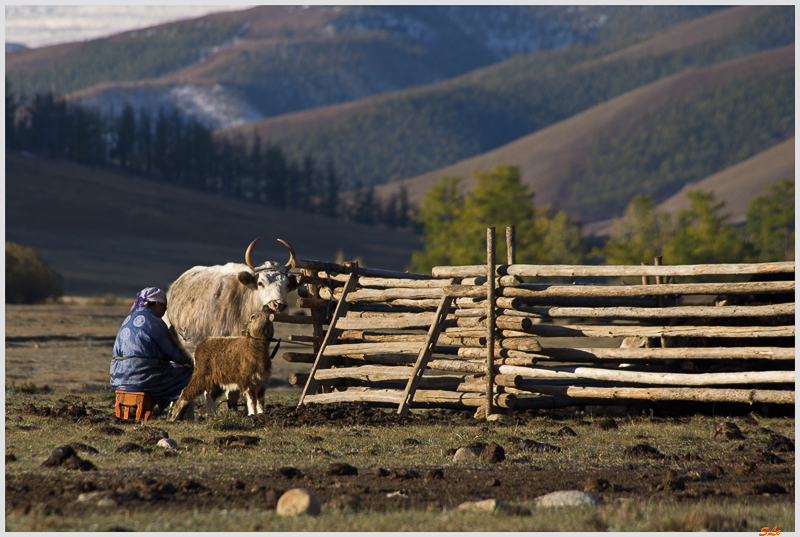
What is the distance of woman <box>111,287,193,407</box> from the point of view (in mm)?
8625

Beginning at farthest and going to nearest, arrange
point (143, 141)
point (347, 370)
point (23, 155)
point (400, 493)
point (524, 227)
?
point (143, 141), point (23, 155), point (524, 227), point (347, 370), point (400, 493)

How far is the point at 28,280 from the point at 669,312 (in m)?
30.5

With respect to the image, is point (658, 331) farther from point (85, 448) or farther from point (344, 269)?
point (85, 448)

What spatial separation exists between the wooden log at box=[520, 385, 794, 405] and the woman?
156 inches

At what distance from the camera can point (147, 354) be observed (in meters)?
8.63

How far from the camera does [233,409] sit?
9.88 m

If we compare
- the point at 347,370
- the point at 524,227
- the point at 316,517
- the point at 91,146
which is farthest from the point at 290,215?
the point at 316,517

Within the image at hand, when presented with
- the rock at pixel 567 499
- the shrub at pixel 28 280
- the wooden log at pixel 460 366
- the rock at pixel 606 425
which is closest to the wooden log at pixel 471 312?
the wooden log at pixel 460 366

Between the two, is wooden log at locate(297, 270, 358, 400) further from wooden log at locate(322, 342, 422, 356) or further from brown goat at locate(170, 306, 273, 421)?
brown goat at locate(170, 306, 273, 421)

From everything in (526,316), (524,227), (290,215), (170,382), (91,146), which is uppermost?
(91,146)

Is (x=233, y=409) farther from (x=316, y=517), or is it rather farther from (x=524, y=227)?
(x=524, y=227)

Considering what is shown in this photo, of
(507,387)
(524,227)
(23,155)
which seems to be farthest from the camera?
(23,155)

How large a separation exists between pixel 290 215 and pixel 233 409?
280 feet

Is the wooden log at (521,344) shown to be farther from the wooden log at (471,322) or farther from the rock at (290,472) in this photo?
the rock at (290,472)
